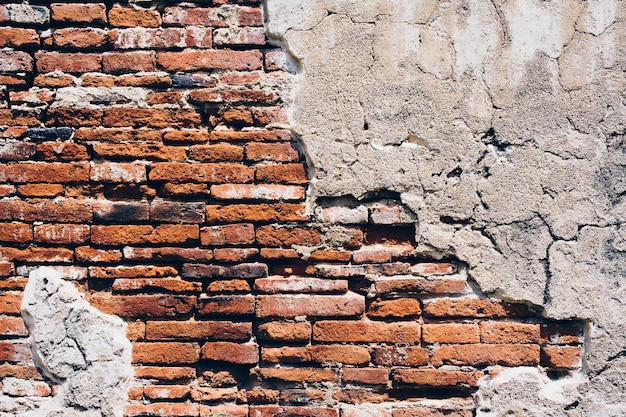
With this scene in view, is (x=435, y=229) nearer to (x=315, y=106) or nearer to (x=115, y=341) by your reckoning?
(x=315, y=106)

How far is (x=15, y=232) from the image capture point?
2395 millimetres

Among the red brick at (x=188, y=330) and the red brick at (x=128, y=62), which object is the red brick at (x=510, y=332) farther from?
the red brick at (x=128, y=62)

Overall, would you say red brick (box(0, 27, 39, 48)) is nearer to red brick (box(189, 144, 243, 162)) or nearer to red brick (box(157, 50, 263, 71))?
red brick (box(157, 50, 263, 71))

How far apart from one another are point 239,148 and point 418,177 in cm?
72

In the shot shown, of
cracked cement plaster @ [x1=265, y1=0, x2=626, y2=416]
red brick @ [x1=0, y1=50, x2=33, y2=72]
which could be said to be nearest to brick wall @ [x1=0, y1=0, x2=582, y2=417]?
red brick @ [x1=0, y1=50, x2=33, y2=72]

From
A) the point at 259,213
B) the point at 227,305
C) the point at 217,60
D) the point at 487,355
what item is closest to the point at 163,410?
the point at 227,305

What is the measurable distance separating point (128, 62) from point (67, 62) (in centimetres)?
24

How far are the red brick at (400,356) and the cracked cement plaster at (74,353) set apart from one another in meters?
1.01

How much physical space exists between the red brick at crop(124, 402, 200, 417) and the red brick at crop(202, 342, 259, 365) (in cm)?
21

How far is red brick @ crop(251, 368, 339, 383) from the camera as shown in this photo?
2385mm

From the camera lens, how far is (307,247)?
239 centimetres

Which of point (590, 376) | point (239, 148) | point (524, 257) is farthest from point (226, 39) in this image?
point (590, 376)

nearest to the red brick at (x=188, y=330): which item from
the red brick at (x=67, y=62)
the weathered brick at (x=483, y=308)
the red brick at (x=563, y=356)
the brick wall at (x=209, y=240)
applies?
the brick wall at (x=209, y=240)

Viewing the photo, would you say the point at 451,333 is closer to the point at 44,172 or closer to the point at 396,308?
the point at 396,308
